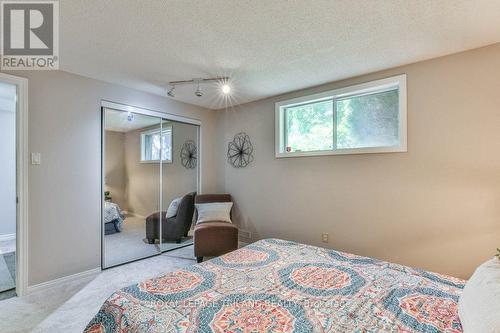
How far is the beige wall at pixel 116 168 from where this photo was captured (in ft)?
10.3

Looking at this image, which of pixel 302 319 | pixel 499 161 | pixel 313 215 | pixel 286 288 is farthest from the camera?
pixel 313 215

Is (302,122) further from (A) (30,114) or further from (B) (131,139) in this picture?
(A) (30,114)

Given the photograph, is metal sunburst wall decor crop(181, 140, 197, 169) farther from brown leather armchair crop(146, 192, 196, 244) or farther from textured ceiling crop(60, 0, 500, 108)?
textured ceiling crop(60, 0, 500, 108)

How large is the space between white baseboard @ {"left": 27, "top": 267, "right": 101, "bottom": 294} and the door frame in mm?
73

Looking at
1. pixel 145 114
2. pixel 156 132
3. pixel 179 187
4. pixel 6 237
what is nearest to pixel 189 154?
pixel 179 187

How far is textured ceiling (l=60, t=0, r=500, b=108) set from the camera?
5.62 ft

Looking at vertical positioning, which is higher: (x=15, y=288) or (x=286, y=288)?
(x=286, y=288)

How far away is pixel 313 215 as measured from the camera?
3.34 metres

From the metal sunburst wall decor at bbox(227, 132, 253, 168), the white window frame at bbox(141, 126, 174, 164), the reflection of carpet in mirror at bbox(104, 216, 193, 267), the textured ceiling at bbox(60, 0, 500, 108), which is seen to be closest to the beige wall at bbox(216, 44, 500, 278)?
the textured ceiling at bbox(60, 0, 500, 108)

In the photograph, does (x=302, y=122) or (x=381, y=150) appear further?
(x=302, y=122)

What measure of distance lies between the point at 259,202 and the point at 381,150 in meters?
1.92

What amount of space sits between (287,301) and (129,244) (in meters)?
2.74

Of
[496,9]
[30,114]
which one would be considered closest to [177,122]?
[30,114]

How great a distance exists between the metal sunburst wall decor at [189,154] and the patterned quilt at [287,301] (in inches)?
96.9
